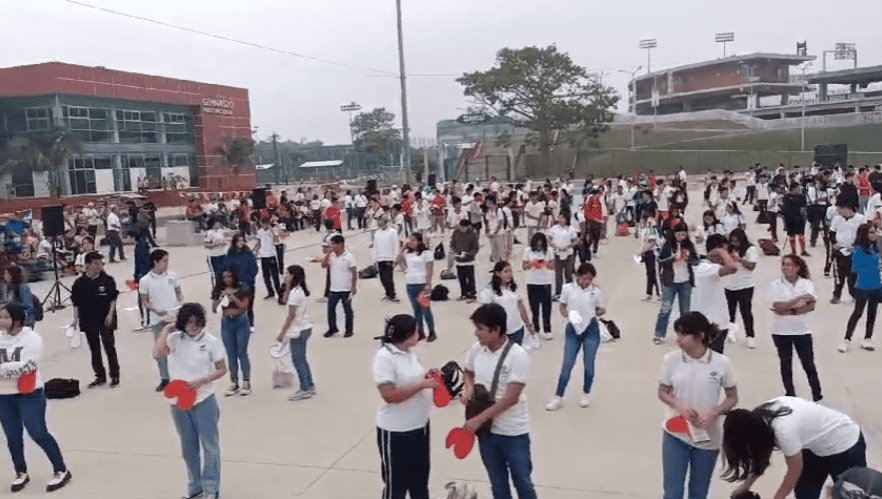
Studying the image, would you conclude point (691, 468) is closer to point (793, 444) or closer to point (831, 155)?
point (793, 444)

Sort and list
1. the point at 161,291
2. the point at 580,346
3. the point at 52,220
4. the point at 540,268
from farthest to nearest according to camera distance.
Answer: the point at 52,220
the point at 540,268
the point at 161,291
the point at 580,346

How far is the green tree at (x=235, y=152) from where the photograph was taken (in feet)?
186

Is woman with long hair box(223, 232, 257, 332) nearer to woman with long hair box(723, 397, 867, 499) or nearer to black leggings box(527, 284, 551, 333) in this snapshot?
black leggings box(527, 284, 551, 333)

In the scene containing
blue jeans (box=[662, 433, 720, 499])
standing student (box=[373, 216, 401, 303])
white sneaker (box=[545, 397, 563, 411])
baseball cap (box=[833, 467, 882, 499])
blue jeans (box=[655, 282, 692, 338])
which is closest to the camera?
baseball cap (box=[833, 467, 882, 499])

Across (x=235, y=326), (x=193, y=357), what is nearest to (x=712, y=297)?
(x=235, y=326)

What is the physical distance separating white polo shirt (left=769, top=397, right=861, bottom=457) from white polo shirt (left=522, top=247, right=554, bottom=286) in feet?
18.5

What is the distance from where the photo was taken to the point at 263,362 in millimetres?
9383

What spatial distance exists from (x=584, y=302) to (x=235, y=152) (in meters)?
52.9

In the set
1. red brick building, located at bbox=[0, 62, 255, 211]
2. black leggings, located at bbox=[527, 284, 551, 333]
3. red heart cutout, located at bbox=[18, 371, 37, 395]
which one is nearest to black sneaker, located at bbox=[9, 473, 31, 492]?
red heart cutout, located at bbox=[18, 371, 37, 395]

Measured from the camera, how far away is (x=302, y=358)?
766 centimetres

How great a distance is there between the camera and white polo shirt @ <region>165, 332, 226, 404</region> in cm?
524

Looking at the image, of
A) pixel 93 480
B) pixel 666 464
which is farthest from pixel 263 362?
pixel 666 464

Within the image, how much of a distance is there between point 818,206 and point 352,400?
479 inches

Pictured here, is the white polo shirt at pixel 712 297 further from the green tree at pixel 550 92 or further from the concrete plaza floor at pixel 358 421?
the green tree at pixel 550 92
